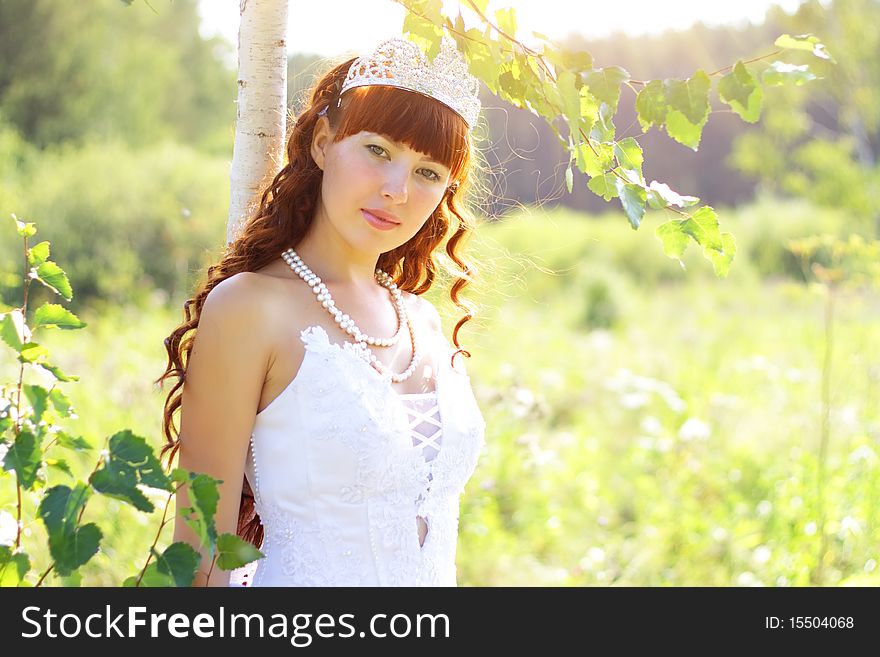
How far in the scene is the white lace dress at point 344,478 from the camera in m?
1.62

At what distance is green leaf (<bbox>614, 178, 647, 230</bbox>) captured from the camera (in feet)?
4.46

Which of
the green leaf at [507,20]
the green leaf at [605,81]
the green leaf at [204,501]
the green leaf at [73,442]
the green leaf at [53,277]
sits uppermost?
the green leaf at [507,20]

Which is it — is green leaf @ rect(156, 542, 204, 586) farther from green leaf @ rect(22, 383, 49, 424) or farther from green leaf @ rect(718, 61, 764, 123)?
green leaf @ rect(718, 61, 764, 123)

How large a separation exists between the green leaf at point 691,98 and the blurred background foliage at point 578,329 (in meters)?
0.26

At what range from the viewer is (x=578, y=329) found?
988 centimetres

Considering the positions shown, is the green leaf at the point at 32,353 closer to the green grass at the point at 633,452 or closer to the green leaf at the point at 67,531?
the green leaf at the point at 67,531

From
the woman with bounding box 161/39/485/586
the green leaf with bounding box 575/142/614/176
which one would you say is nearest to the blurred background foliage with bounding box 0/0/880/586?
the green leaf with bounding box 575/142/614/176

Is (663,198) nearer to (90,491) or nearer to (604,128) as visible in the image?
(604,128)

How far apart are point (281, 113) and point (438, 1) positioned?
558 mm

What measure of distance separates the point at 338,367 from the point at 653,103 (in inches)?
28.3

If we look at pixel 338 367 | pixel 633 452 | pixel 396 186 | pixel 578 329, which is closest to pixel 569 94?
pixel 396 186

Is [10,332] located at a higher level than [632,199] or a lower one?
lower

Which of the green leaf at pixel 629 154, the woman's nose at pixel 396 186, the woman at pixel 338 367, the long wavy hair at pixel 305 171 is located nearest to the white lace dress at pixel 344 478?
the woman at pixel 338 367
